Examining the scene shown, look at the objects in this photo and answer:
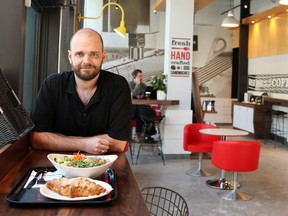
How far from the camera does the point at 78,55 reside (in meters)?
1.68

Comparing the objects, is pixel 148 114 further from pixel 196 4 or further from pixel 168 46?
pixel 196 4

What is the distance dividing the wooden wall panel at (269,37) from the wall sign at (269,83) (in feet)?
2.08

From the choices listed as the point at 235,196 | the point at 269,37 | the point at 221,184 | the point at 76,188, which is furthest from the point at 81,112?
the point at 269,37

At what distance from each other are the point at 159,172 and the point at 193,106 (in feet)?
6.04

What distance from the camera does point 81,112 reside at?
1846mm

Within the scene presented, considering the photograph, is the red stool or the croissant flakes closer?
the croissant flakes

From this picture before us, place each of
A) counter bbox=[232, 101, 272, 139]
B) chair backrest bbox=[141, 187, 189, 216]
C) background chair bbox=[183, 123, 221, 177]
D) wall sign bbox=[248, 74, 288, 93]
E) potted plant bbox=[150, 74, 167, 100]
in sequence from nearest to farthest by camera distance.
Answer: chair backrest bbox=[141, 187, 189, 216], background chair bbox=[183, 123, 221, 177], potted plant bbox=[150, 74, 167, 100], wall sign bbox=[248, 74, 288, 93], counter bbox=[232, 101, 272, 139]

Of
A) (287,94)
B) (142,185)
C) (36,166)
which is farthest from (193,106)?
(36,166)

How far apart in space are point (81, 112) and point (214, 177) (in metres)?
3.81

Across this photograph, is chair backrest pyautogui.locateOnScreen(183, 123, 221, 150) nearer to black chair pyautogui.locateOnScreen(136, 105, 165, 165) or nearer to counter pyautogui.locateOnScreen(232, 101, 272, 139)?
black chair pyautogui.locateOnScreen(136, 105, 165, 165)

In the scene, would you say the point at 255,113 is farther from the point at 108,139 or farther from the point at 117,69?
the point at 108,139

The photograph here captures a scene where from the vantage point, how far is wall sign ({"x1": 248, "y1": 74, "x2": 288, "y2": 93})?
8.41 metres

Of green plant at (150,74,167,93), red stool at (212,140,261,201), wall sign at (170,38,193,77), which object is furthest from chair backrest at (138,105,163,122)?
red stool at (212,140,261,201)

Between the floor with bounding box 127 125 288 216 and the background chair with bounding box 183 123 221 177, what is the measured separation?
0.22 metres
